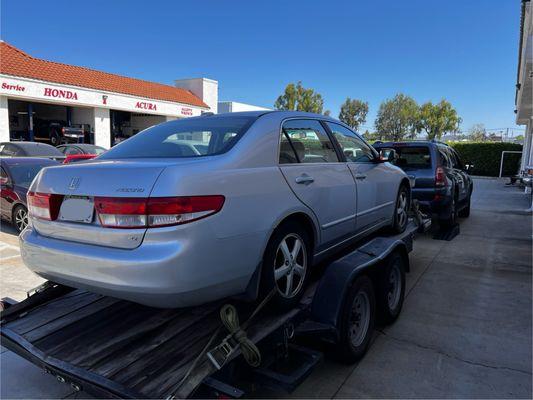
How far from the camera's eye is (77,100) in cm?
2192

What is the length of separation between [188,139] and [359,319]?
201 centimetres

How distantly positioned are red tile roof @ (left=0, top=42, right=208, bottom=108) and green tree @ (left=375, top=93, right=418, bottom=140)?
125 ft

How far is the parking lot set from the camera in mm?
3018

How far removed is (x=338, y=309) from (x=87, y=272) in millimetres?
1671

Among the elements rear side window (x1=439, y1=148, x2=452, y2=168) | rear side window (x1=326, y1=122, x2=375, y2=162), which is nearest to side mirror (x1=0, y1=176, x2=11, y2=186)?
rear side window (x1=326, y1=122, x2=375, y2=162)

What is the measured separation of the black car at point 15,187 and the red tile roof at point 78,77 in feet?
43.0

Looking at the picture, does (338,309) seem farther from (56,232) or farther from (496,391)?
(56,232)

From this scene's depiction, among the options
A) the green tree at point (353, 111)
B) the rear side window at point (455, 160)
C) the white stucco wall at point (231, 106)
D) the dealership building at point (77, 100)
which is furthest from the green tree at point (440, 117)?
the rear side window at point (455, 160)

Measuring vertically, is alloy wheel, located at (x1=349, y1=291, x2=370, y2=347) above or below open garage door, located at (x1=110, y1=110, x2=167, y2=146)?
below

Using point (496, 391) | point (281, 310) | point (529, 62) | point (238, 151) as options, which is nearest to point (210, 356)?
point (281, 310)

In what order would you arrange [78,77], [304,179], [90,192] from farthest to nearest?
1. [78,77]
2. [304,179]
3. [90,192]

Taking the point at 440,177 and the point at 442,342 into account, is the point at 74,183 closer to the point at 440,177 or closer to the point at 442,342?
the point at 442,342

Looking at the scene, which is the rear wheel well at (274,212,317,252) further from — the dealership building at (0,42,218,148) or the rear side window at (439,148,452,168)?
the dealership building at (0,42,218,148)

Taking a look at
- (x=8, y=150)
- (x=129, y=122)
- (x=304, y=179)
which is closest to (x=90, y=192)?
(x=304, y=179)
